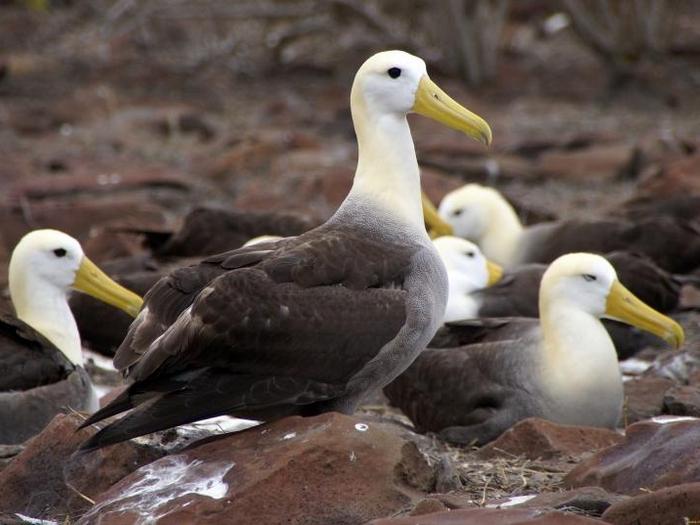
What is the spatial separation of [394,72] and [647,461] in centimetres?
169

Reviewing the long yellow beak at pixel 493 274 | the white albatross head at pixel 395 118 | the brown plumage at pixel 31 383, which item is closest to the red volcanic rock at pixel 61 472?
the brown plumage at pixel 31 383

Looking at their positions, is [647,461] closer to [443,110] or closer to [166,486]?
[166,486]

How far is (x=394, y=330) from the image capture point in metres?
4.39

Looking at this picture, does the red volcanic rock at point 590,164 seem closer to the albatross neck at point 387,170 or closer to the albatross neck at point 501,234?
the albatross neck at point 501,234

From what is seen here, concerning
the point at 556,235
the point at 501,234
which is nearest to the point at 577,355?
the point at 556,235

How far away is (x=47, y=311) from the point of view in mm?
6262

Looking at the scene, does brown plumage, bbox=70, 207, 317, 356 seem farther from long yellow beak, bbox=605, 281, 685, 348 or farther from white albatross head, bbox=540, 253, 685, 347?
long yellow beak, bbox=605, 281, 685, 348

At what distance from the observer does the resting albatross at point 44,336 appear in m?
5.32

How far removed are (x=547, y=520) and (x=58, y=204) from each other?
7.52 metres

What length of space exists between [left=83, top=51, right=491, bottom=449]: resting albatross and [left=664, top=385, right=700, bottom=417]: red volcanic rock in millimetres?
1191

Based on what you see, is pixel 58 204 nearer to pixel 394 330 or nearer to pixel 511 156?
Result: pixel 511 156

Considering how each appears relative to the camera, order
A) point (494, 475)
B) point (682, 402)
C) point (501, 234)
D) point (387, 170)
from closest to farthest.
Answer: point (494, 475) → point (387, 170) → point (682, 402) → point (501, 234)

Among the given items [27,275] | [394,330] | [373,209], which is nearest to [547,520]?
[394,330]

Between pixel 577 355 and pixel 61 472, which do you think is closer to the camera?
pixel 61 472
